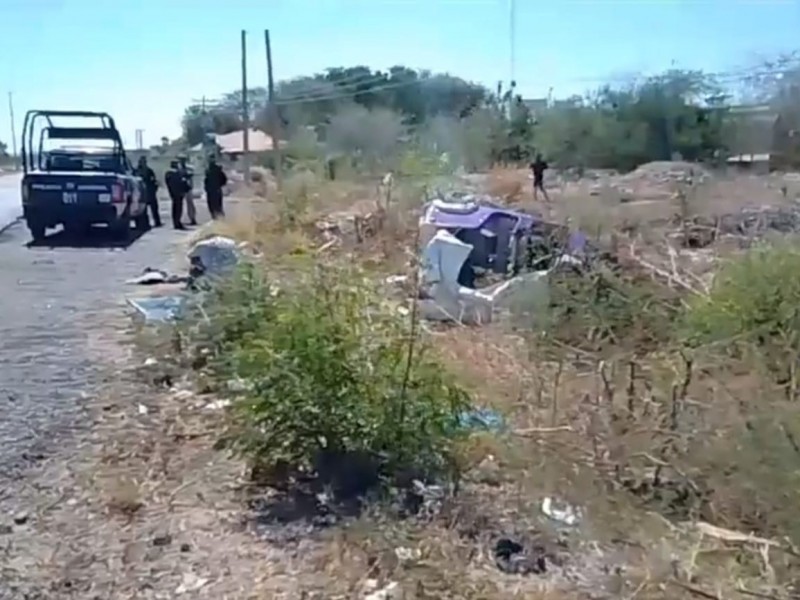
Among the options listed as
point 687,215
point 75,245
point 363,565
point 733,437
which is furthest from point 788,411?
point 75,245

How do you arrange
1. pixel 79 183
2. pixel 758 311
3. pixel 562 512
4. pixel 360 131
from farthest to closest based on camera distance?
pixel 360 131, pixel 79 183, pixel 758 311, pixel 562 512

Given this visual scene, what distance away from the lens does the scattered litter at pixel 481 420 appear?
533 centimetres

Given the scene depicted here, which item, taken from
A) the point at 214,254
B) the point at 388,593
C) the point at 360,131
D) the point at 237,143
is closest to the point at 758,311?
the point at 388,593

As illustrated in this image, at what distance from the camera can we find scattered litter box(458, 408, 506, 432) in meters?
5.33

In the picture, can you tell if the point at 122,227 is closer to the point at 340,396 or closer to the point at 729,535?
the point at 340,396

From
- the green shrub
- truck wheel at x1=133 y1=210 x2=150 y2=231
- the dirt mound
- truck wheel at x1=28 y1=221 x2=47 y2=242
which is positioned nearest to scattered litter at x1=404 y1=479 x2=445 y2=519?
the green shrub

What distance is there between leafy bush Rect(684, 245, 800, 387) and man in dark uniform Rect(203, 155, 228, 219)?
49.3 ft

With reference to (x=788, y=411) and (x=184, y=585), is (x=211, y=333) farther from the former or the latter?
(x=788, y=411)

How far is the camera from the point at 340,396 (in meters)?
5.03

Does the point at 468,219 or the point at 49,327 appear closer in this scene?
the point at 49,327

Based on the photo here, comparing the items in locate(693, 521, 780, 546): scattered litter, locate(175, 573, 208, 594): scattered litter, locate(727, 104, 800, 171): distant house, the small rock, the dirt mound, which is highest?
locate(727, 104, 800, 171): distant house

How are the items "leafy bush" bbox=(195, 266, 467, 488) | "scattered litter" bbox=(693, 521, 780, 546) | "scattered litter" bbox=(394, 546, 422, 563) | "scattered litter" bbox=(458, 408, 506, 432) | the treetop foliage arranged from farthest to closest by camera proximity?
the treetop foliage, "scattered litter" bbox=(458, 408, 506, 432), "leafy bush" bbox=(195, 266, 467, 488), "scattered litter" bbox=(394, 546, 422, 563), "scattered litter" bbox=(693, 521, 780, 546)

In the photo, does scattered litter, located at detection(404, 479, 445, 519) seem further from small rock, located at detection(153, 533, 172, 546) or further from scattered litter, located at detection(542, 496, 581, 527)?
small rock, located at detection(153, 533, 172, 546)

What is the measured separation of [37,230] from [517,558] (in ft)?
50.5
